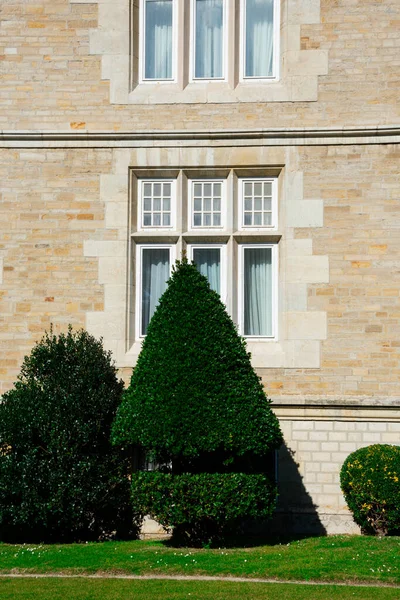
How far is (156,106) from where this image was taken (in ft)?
51.5

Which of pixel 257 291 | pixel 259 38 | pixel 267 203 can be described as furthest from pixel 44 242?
pixel 259 38

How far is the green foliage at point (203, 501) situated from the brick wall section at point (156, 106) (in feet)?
18.2

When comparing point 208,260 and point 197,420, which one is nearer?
point 197,420

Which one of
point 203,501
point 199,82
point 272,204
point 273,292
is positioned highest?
point 199,82

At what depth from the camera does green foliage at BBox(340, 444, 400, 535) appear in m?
13.7

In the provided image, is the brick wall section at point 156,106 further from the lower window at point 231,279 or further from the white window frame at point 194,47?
the lower window at point 231,279

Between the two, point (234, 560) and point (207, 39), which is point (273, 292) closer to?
point (207, 39)

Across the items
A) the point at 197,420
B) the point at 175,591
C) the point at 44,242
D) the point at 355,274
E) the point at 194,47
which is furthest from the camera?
the point at 194,47

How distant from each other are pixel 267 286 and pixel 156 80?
3637 millimetres

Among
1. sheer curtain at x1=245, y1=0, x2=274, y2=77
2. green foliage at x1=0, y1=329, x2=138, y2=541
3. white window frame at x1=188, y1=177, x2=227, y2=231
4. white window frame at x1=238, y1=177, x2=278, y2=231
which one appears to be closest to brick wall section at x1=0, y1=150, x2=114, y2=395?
green foliage at x1=0, y1=329, x2=138, y2=541

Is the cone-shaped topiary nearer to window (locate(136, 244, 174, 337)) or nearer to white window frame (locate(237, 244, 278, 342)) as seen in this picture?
white window frame (locate(237, 244, 278, 342))

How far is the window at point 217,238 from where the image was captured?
51.0ft

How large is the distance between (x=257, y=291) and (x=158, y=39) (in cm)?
427

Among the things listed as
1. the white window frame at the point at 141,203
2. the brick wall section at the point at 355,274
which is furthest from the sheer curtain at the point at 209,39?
the brick wall section at the point at 355,274
